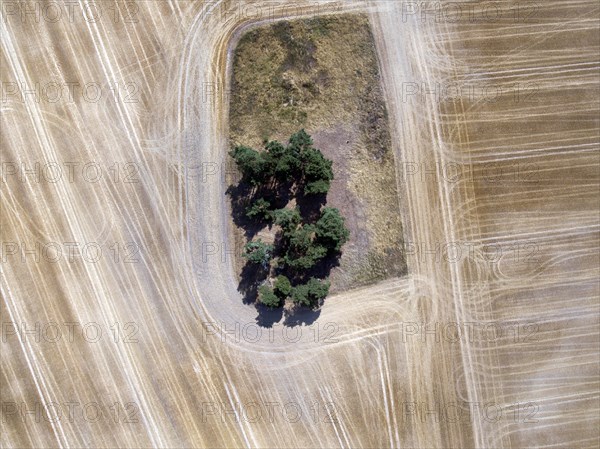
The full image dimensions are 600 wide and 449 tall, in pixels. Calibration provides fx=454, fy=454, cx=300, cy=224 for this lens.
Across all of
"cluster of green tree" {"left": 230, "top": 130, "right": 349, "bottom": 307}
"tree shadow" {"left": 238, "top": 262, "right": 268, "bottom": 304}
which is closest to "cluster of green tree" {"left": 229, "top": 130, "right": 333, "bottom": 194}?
"cluster of green tree" {"left": 230, "top": 130, "right": 349, "bottom": 307}

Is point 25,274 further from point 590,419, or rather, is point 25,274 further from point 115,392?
point 590,419

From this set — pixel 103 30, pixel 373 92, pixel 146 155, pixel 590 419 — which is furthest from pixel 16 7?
pixel 590 419
